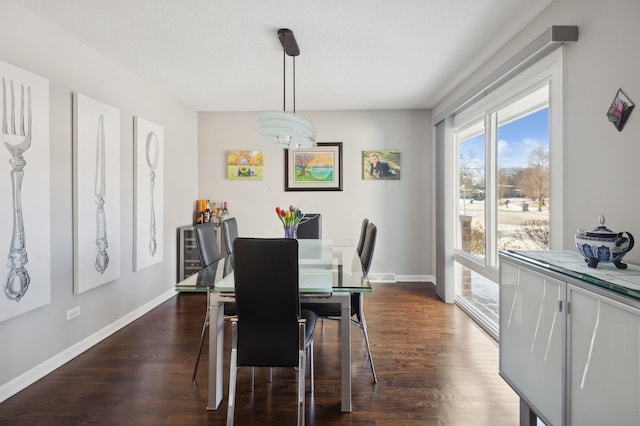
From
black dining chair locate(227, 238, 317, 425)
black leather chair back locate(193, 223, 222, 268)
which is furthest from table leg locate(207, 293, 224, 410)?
black leather chair back locate(193, 223, 222, 268)

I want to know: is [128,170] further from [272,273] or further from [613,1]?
[613,1]

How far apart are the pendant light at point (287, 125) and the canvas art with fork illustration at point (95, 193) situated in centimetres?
155

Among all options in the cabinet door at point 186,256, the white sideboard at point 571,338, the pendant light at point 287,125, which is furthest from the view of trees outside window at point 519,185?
the cabinet door at point 186,256

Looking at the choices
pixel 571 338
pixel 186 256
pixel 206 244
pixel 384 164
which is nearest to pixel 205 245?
pixel 206 244

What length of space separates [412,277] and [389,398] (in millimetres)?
3155

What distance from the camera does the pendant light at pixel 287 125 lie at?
2.43 meters

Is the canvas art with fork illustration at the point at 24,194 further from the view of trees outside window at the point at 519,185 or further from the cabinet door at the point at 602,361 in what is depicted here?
the view of trees outside window at the point at 519,185

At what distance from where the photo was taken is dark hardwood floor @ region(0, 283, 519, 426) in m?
2.03

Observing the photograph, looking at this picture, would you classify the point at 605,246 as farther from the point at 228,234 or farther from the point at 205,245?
the point at 228,234

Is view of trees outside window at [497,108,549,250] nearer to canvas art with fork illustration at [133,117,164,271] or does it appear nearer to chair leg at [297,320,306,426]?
chair leg at [297,320,306,426]

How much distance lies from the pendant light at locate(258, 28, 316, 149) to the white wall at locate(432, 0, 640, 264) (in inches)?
67.2

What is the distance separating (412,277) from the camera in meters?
5.21

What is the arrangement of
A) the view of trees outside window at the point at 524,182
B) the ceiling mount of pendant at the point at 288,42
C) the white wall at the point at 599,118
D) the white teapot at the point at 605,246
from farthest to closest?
the ceiling mount of pendant at the point at 288,42, the view of trees outside window at the point at 524,182, the white wall at the point at 599,118, the white teapot at the point at 605,246

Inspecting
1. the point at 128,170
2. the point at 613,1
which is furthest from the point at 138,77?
the point at 613,1
